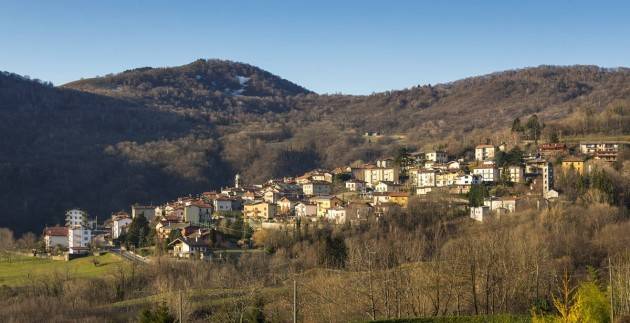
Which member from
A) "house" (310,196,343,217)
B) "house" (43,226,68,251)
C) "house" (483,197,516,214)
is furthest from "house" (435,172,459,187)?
"house" (43,226,68,251)

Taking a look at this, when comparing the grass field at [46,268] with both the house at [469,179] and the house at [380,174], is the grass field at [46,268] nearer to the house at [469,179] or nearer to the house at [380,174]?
the house at [469,179]

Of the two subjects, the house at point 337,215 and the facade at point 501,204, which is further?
the house at point 337,215

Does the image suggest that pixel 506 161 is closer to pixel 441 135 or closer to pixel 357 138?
pixel 441 135

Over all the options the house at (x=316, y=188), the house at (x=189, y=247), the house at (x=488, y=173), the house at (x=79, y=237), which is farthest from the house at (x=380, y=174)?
the house at (x=189, y=247)

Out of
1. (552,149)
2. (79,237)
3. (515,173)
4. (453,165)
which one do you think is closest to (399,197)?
(515,173)

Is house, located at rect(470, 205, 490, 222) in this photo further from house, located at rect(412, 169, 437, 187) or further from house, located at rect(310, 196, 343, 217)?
house, located at rect(412, 169, 437, 187)
